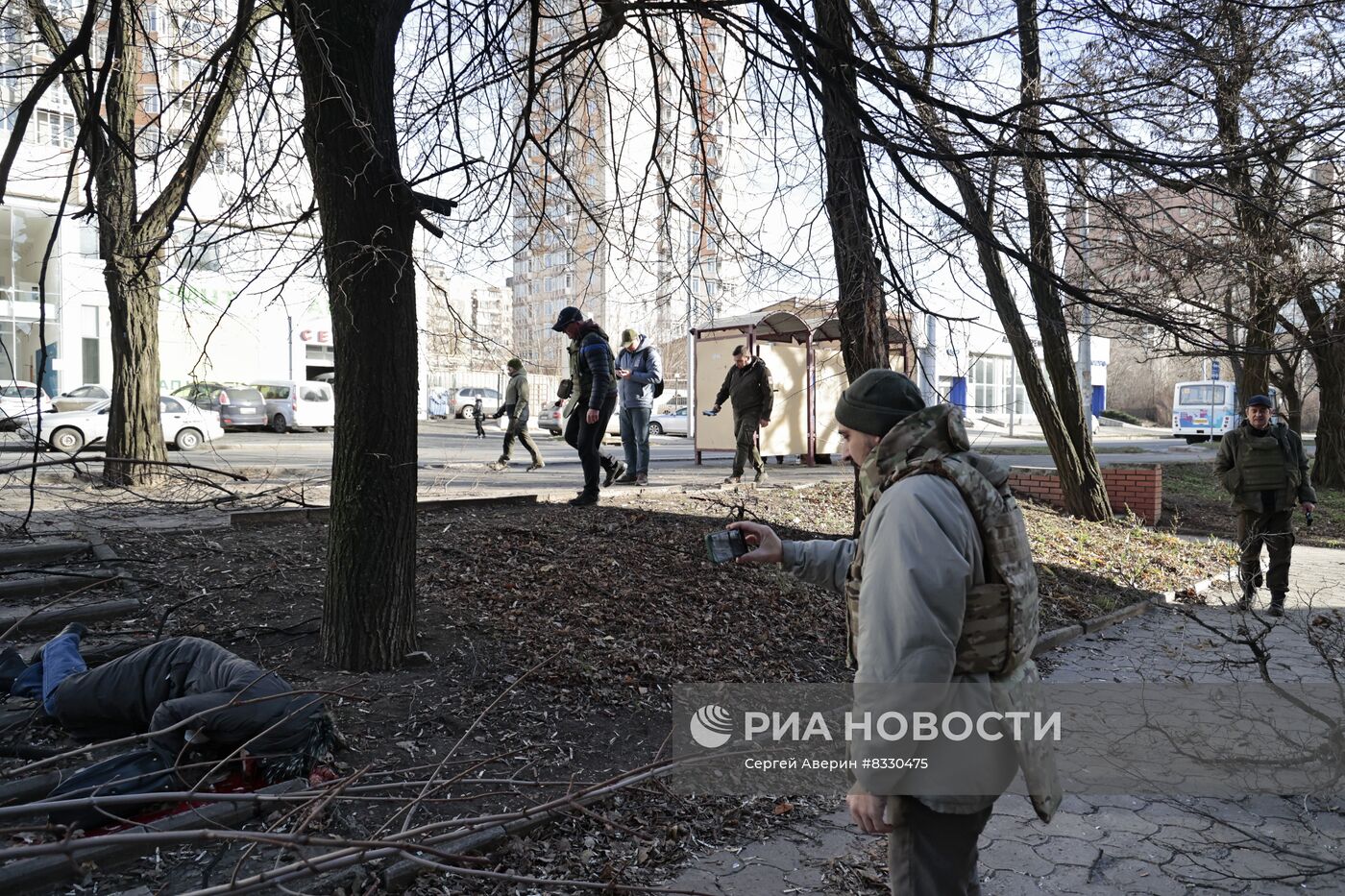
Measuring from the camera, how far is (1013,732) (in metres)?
2.39

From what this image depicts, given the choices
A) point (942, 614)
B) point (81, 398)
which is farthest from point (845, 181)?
point (81, 398)

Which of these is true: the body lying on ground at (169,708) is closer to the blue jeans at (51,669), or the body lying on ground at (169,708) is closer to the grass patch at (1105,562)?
the blue jeans at (51,669)

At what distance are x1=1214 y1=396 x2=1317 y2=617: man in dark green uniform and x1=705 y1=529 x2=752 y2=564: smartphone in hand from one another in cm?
690

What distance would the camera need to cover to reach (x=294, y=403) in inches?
1172

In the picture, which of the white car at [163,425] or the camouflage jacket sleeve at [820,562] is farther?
the white car at [163,425]

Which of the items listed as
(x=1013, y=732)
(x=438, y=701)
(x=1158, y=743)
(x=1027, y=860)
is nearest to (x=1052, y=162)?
(x=1158, y=743)

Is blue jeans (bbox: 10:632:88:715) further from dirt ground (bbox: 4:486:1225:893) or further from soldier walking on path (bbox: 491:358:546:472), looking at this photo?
soldier walking on path (bbox: 491:358:546:472)

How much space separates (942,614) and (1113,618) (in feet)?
22.7

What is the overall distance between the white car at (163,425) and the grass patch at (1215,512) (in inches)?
680

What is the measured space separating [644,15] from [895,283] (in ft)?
7.61

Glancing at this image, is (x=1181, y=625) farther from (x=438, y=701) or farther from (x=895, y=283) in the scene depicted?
(x=438, y=701)

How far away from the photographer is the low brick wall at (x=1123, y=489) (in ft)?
43.0

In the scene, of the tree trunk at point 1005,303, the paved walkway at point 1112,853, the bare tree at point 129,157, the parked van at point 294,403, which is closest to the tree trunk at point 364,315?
the bare tree at point 129,157

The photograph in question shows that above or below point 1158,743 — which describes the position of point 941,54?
above
